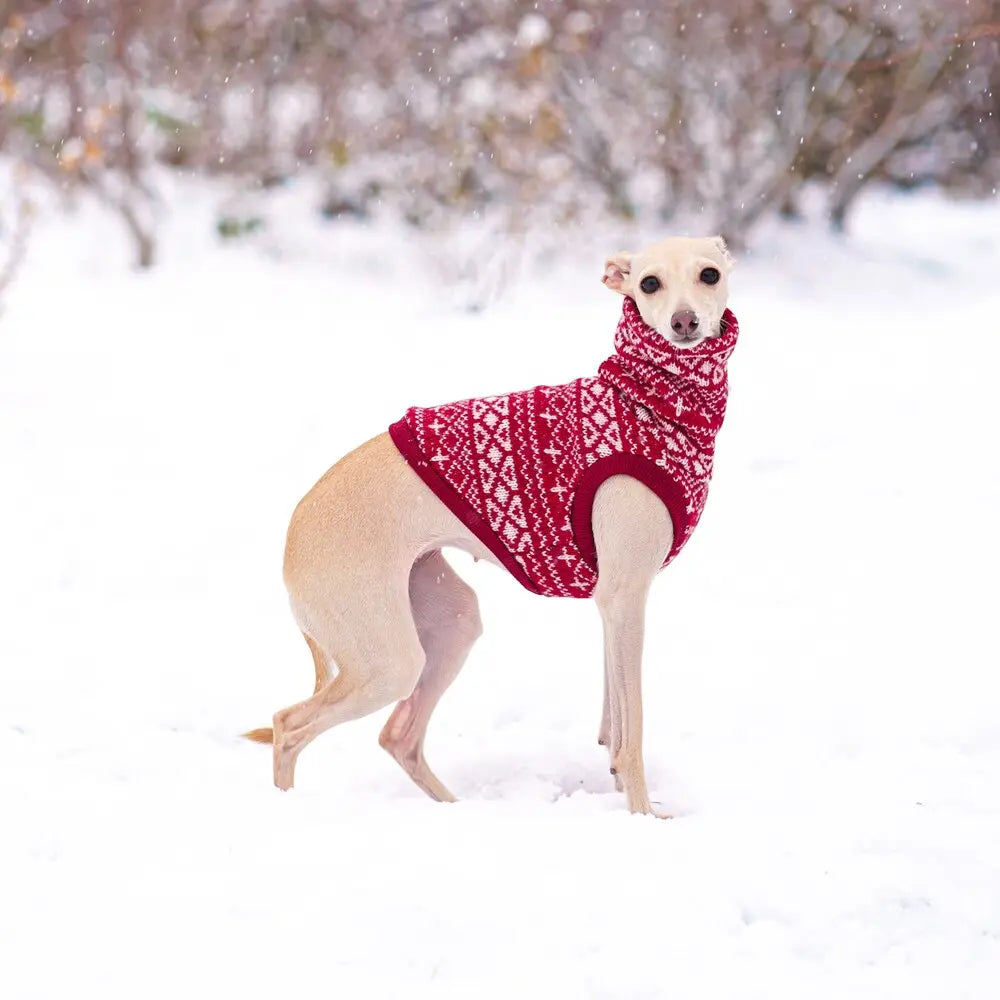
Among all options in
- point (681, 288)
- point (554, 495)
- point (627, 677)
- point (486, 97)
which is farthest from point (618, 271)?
point (486, 97)

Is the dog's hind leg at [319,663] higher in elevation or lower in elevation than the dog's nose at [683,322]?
lower

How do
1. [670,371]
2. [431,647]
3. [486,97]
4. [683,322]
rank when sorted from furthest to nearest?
[486,97]
[431,647]
[670,371]
[683,322]

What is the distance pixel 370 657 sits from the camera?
3529mm

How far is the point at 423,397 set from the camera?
Answer: 8094mm

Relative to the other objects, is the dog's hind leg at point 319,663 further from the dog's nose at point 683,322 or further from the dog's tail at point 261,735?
the dog's nose at point 683,322

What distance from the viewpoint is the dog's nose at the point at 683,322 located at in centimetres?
331

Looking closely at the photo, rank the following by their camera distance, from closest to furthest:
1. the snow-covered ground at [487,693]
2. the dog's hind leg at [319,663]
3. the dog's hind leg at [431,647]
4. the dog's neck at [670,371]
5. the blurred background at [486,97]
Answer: the snow-covered ground at [487,693] < the dog's neck at [670,371] < the dog's hind leg at [319,663] < the dog's hind leg at [431,647] < the blurred background at [486,97]

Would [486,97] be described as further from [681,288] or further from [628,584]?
[628,584]

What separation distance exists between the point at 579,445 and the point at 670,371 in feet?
1.01

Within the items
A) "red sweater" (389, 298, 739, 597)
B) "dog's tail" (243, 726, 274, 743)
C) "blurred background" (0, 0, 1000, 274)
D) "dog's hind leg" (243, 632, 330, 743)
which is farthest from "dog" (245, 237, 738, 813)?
"blurred background" (0, 0, 1000, 274)

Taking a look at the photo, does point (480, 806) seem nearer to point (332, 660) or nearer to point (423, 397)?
point (332, 660)

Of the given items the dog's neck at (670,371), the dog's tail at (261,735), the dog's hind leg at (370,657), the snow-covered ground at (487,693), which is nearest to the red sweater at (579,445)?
the dog's neck at (670,371)

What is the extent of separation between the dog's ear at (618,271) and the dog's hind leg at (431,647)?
949mm

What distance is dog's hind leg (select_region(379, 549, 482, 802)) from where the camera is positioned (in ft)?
12.7
